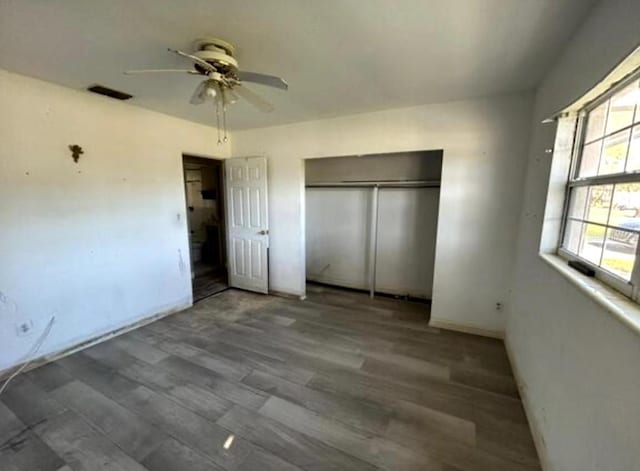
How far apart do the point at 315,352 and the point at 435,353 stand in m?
1.15

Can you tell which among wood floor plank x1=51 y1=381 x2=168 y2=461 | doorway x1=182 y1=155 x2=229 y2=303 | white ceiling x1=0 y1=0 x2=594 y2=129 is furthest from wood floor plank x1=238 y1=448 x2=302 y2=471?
doorway x1=182 y1=155 x2=229 y2=303

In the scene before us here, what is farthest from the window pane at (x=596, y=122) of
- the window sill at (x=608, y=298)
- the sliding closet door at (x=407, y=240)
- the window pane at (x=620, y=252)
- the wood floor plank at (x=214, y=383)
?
the wood floor plank at (x=214, y=383)

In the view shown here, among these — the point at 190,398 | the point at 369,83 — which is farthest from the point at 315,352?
the point at 369,83

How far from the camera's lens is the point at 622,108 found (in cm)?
131

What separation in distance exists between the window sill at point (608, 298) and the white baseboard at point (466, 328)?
169 cm

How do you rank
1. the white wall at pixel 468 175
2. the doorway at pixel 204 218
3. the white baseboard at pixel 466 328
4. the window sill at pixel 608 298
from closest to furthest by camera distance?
the window sill at pixel 608 298
the white wall at pixel 468 175
the white baseboard at pixel 466 328
the doorway at pixel 204 218

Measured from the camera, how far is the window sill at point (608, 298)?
2.98 ft

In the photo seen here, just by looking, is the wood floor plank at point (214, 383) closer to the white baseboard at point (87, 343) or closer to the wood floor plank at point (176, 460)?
the wood floor plank at point (176, 460)

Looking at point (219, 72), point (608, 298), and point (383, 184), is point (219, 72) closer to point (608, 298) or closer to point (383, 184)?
point (608, 298)

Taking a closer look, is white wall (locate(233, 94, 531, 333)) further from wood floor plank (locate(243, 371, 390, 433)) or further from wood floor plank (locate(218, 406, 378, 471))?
wood floor plank (locate(218, 406, 378, 471))

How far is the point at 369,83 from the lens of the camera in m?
2.38

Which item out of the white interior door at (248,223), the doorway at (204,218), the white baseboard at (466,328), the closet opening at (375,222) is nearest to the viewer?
the white baseboard at (466,328)

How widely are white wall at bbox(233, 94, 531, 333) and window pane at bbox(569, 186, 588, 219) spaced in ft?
3.05

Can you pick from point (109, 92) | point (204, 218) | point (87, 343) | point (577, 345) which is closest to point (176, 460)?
point (87, 343)
